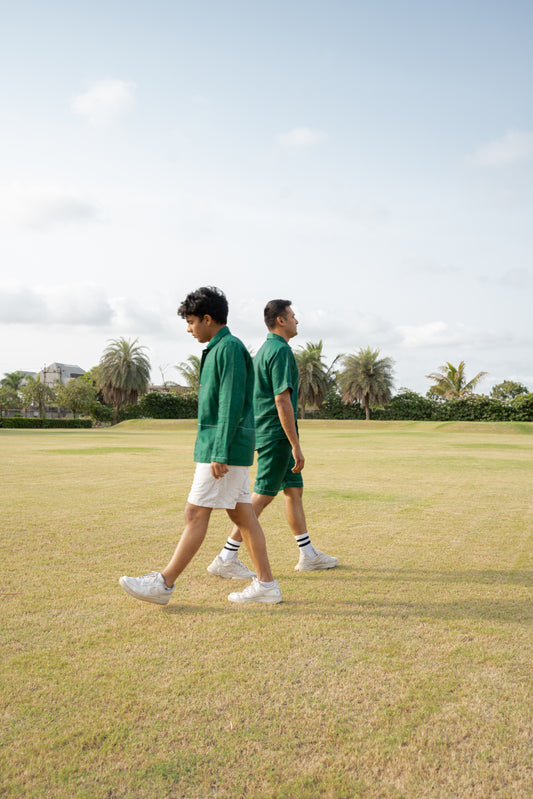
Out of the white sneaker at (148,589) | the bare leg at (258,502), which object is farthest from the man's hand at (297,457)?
the white sneaker at (148,589)

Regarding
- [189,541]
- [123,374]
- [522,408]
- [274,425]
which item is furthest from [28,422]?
[189,541]

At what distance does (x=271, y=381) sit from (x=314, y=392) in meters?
60.7

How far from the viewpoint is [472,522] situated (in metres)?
6.98

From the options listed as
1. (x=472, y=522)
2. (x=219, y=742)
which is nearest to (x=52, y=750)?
(x=219, y=742)

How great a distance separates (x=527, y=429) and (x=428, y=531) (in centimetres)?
3482

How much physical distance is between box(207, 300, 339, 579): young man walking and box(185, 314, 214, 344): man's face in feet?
2.34

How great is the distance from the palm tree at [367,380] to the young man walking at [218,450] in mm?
54221

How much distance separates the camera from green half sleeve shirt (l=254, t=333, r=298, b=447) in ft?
15.0

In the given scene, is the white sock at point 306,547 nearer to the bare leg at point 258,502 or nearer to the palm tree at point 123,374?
the bare leg at point 258,502

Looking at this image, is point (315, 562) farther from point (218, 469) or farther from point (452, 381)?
point (452, 381)

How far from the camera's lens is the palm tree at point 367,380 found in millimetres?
58188

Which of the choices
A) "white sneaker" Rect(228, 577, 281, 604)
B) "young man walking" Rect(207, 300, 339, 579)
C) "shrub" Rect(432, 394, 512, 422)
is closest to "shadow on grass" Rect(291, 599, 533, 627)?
"white sneaker" Rect(228, 577, 281, 604)

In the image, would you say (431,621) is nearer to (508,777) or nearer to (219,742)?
(508,777)

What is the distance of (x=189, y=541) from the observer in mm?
3896
